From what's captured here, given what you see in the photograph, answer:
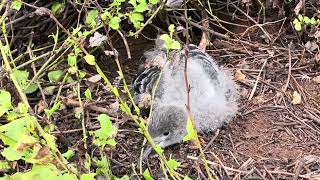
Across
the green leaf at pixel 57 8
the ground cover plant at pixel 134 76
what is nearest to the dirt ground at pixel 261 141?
the ground cover plant at pixel 134 76

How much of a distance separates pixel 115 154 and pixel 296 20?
1382 mm

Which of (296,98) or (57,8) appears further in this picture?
(57,8)

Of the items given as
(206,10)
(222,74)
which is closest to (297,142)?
(222,74)

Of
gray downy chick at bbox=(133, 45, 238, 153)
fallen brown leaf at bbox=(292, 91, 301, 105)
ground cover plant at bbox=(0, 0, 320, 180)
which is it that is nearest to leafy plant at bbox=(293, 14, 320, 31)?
ground cover plant at bbox=(0, 0, 320, 180)

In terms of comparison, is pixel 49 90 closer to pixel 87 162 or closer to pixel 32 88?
pixel 32 88

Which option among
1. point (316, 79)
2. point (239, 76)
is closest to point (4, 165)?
Result: point (239, 76)

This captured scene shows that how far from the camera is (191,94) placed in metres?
3.07

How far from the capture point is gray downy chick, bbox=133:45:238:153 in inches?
113

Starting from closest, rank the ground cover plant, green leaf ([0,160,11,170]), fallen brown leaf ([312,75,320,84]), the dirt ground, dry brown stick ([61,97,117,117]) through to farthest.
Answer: green leaf ([0,160,11,170]) < the ground cover plant < the dirt ground < dry brown stick ([61,97,117,117]) < fallen brown leaf ([312,75,320,84])

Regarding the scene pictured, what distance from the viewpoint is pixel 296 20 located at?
3404mm

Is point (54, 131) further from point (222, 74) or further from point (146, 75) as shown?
point (222, 74)

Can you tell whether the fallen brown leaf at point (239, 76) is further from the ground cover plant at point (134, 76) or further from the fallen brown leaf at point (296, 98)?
the fallen brown leaf at point (296, 98)

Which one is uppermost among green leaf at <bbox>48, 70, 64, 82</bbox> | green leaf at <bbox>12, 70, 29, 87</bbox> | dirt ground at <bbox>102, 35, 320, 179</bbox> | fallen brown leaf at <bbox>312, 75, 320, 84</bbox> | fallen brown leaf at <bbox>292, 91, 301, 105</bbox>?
green leaf at <bbox>12, 70, 29, 87</bbox>

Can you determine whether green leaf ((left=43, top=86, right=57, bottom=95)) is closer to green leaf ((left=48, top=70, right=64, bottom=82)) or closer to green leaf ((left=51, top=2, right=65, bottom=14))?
green leaf ((left=48, top=70, right=64, bottom=82))
